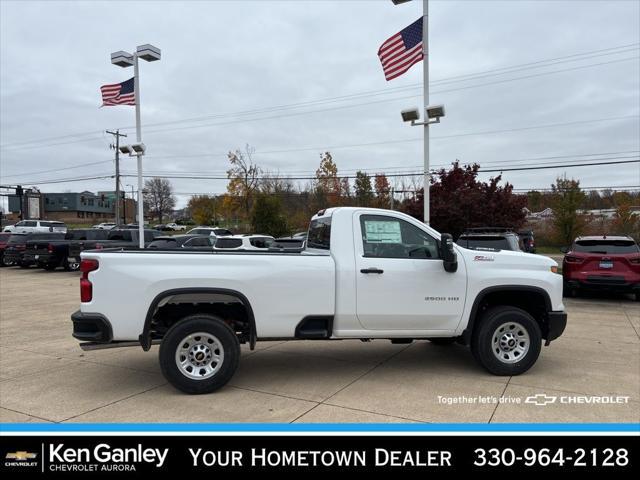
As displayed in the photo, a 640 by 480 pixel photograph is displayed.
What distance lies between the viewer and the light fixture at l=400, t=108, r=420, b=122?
10.7m

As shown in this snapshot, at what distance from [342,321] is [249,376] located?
136 centimetres

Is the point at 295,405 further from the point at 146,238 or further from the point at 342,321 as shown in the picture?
the point at 146,238

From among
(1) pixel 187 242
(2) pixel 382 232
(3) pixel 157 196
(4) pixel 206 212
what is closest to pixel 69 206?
(3) pixel 157 196

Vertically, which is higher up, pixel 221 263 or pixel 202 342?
pixel 221 263

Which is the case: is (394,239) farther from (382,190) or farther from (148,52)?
(382,190)

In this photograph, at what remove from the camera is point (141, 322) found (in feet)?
16.0

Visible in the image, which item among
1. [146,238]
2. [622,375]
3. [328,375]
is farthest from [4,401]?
[146,238]

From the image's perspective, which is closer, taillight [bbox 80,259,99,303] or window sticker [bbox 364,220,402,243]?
taillight [bbox 80,259,99,303]

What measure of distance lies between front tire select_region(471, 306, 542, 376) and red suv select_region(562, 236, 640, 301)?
7034 millimetres

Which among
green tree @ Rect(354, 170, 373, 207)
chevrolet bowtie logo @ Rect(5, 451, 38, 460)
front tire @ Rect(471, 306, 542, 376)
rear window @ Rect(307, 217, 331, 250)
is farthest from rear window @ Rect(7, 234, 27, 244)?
green tree @ Rect(354, 170, 373, 207)

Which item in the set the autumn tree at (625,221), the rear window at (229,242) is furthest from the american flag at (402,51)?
the autumn tree at (625,221)

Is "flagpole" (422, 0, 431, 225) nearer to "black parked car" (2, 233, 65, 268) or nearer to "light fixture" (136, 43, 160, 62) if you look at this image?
"light fixture" (136, 43, 160, 62)

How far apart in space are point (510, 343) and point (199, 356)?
3491 mm

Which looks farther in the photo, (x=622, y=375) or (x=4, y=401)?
(x=622, y=375)
